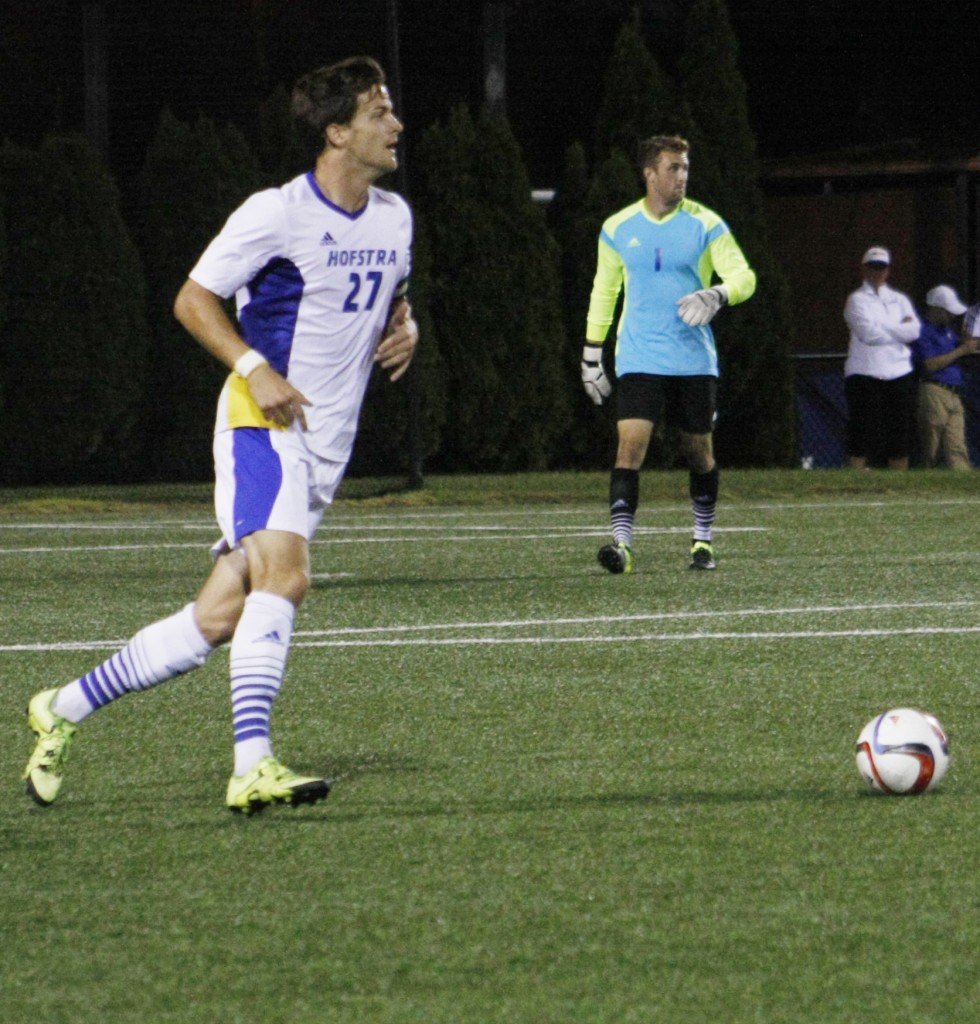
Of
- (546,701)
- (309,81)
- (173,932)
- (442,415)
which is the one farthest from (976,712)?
(442,415)

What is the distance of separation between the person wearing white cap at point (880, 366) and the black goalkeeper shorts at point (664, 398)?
7913 millimetres

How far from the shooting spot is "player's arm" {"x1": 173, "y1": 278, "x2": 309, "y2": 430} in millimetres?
5777

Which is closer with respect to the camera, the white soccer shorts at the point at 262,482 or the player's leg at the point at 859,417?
the white soccer shorts at the point at 262,482

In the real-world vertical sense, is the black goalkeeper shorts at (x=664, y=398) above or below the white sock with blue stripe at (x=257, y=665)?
above

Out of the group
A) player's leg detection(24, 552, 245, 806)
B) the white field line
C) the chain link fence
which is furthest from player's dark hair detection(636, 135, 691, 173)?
the chain link fence

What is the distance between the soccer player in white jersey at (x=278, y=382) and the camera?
5.79 meters

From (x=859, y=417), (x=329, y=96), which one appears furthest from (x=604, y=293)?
(x=859, y=417)

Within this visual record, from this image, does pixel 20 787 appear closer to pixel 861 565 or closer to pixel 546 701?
pixel 546 701

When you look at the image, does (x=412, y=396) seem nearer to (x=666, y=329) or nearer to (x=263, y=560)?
(x=666, y=329)

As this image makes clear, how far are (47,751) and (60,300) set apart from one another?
14306 mm

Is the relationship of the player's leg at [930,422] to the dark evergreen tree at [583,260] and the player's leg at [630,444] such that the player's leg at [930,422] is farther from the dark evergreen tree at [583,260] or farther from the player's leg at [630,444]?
the player's leg at [630,444]

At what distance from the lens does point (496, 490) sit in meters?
18.8

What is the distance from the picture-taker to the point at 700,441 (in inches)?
A: 501

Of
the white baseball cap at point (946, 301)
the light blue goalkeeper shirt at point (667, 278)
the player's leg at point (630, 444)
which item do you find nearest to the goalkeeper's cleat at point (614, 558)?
the player's leg at point (630, 444)
